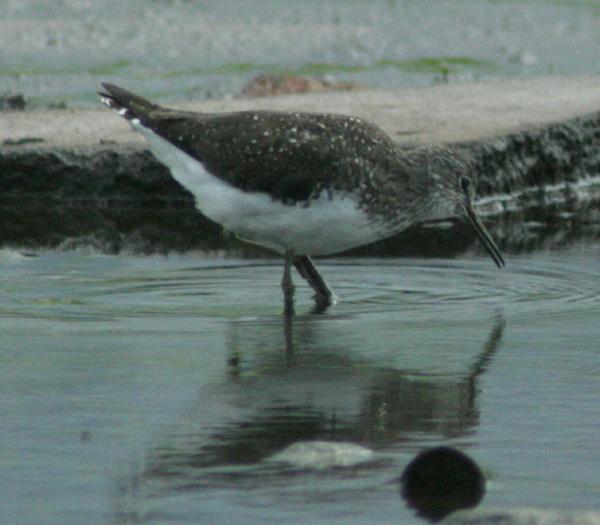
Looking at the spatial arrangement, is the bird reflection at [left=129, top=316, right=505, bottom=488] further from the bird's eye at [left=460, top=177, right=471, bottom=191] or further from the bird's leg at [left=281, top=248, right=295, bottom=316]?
the bird's eye at [left=460, top=177, right=471, bottom=191]

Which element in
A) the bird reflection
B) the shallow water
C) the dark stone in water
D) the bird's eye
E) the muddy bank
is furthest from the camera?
the muddy bank

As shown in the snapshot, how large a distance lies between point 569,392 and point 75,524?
80.4 inches

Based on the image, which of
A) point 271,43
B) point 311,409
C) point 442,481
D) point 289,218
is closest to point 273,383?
point 311,409

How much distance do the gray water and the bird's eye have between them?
5977 mm

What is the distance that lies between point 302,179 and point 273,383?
5.65 ft

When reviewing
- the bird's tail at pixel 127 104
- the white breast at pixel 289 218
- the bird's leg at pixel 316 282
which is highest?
the bird's tail at pixel 127 104

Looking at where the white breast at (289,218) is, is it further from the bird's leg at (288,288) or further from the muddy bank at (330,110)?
the muddy bank at (330,110)

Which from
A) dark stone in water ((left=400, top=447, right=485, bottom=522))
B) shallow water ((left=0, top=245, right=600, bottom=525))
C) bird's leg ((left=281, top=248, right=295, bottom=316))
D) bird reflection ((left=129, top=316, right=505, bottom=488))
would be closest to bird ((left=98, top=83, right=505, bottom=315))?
bird's leg ((left=281, top=248, right=295, bottom=316))

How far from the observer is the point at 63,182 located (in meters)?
10.2

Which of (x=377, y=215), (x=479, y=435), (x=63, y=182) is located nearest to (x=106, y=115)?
(x=63, y=182)

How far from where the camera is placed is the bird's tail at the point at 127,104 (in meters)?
8.31

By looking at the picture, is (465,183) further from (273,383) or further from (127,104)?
(273,383)

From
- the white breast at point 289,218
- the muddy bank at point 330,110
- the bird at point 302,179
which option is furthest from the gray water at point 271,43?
the white breast at point 289,218

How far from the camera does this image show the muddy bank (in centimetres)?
923
